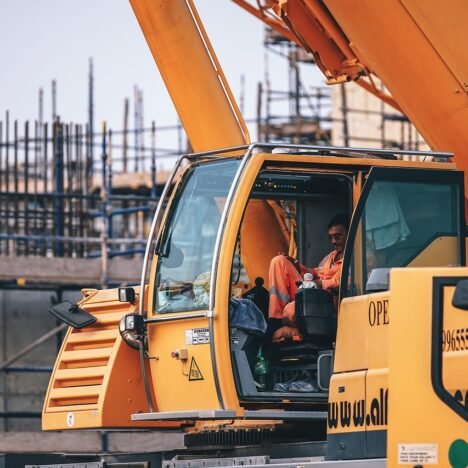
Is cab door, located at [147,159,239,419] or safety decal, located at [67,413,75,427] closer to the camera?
cab door, located at [147,159,239,419]

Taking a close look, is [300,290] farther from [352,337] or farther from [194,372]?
[352,337]

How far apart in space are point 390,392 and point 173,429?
405cm

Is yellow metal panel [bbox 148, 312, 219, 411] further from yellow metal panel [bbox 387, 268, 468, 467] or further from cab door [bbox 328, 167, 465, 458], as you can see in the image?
yellow metal panel [bbox 387, 268, 468, 467]

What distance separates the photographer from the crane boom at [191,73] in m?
13.7

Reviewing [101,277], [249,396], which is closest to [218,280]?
[249,396]

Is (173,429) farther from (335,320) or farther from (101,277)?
(101,277)

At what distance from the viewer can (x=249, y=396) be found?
10625mm

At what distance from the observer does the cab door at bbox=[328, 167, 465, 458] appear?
30.6ft

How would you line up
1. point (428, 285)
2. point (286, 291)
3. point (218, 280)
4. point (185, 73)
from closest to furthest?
point (428, 285), point (218, 280), point (286, 291), point (185, 73)

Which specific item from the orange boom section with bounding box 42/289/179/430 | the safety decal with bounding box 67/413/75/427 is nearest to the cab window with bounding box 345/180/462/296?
the orange boom section with bounding box 42/289/179/430

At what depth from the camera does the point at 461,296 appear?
8.16 meters

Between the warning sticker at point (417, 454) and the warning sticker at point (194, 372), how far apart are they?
8.63 feet

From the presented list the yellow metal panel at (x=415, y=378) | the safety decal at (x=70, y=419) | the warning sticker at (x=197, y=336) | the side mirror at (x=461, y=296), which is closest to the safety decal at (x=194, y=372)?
the warning sticker at (x=197, y=336)

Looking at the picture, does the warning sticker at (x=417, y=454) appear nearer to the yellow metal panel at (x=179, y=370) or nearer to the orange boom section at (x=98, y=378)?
the yellow metal panel at (x=179, y=370)
